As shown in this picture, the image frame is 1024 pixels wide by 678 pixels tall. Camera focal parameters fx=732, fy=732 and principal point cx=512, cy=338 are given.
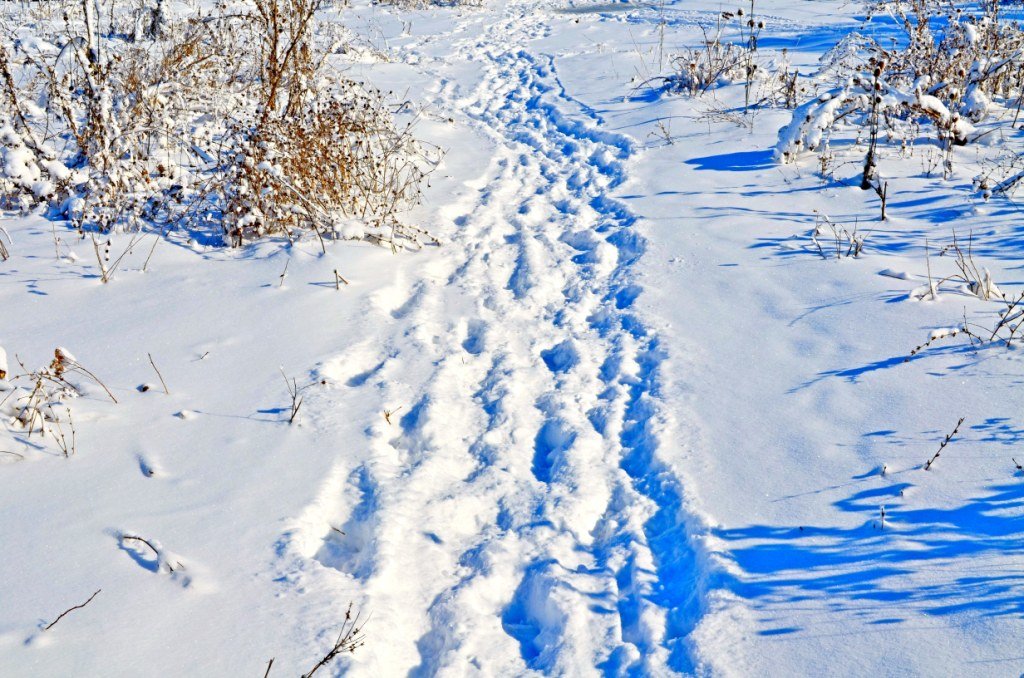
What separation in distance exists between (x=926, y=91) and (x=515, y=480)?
5.28 meters

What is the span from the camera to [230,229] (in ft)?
14.8

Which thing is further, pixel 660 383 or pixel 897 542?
pixel 660 383

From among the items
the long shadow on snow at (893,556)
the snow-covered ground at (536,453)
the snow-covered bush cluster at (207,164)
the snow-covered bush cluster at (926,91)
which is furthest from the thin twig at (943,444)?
the snow-covered bush cluster at (207,164)

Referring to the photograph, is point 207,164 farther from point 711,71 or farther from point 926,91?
point 926,91

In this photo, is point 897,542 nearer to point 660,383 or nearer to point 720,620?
point 720,620

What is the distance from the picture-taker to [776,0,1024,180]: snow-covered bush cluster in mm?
5410

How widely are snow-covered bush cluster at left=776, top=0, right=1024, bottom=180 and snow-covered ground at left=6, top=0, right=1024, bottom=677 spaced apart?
2.25ft

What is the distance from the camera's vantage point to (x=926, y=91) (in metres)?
5.95

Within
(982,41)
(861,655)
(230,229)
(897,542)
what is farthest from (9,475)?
(982,41)

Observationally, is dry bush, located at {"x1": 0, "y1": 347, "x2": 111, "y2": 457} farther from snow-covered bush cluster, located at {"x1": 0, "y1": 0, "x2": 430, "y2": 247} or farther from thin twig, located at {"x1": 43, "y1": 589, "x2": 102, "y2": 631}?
snow-covered bush cluster, located at {"x1": 0, "y1": 0, "x2": 430, "y2": 247}

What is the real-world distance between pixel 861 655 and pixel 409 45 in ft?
41.6

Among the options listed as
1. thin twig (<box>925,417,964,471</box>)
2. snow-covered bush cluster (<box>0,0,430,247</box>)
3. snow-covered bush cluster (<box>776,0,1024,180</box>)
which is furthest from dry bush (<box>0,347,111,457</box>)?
snow-covered bush cluster (<box>776,0,1024,180</box>)

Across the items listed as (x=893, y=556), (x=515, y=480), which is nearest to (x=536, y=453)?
(x=515, y=480)

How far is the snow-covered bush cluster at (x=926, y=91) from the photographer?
5.41m
